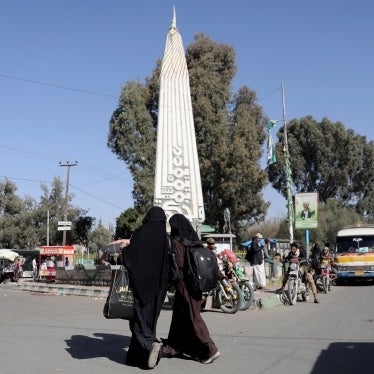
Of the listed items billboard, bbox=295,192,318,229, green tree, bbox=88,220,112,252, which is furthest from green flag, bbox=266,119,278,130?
green tree, bbox=88,220,112,252

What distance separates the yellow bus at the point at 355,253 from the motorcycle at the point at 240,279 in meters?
11.7

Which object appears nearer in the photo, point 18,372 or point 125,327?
point 18,372

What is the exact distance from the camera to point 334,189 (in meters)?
60.9

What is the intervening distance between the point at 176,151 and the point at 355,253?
363 inches

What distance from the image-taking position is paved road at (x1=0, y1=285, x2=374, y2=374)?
649 centimetres

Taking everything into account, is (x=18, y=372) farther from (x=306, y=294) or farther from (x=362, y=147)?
(x=362, y=147)

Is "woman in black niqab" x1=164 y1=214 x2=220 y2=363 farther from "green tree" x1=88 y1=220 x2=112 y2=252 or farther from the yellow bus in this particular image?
"green tree" x1=88 y1=220 x2=112 y2=252

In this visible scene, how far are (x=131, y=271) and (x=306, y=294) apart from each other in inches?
413

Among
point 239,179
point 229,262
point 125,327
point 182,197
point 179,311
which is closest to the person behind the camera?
point 179,311

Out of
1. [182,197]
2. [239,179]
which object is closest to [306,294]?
[182,197]

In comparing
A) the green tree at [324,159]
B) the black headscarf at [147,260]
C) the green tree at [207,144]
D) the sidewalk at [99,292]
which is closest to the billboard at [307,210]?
the sidewalk at [99,292]

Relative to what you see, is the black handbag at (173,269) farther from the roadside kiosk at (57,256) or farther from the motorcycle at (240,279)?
the roadside kiosk at (57,256)

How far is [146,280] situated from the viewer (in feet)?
21.1

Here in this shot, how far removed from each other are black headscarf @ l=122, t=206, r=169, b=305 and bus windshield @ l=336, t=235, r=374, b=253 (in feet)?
63.5
